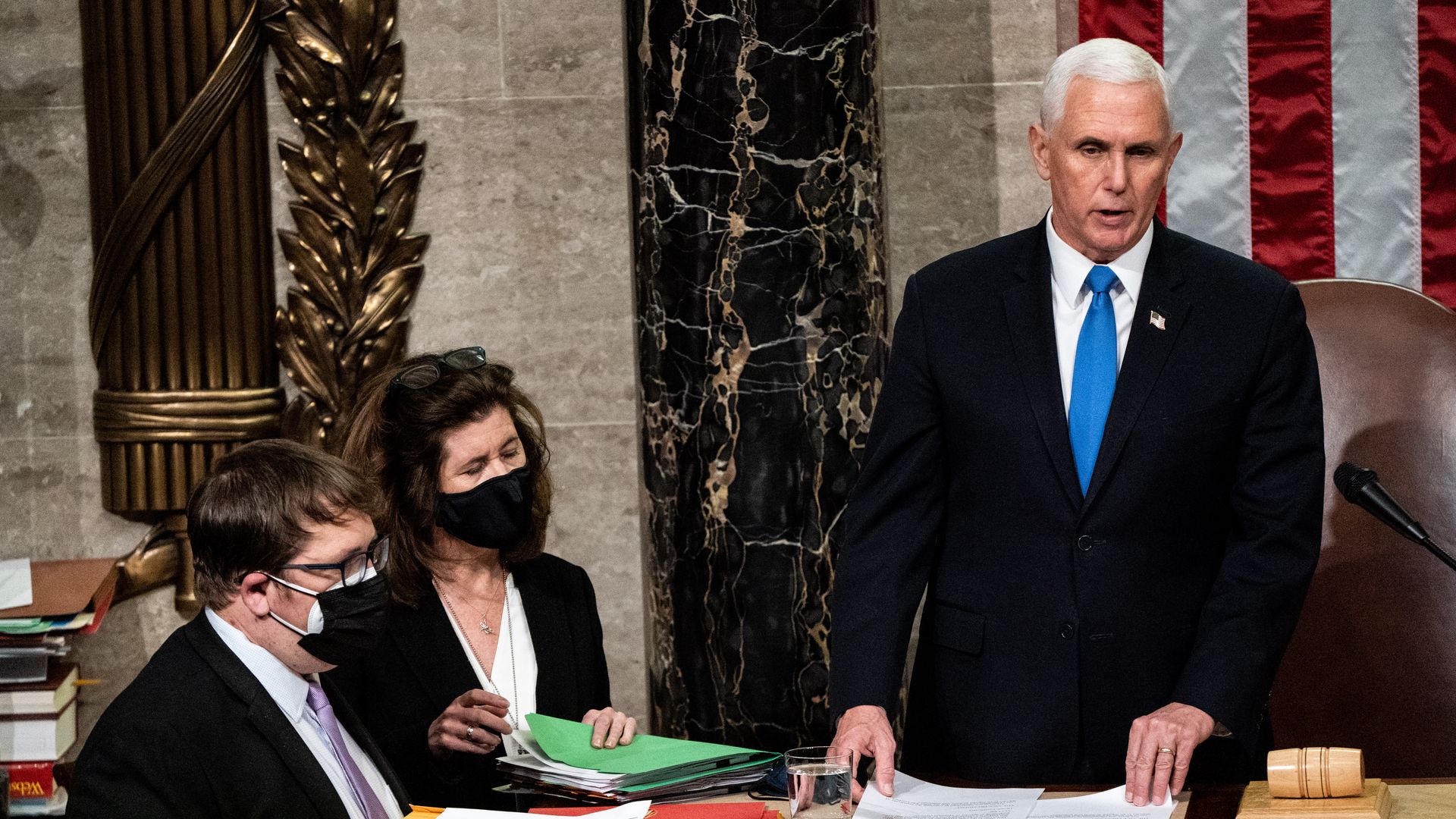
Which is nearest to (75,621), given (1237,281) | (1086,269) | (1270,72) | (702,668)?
(702,668)

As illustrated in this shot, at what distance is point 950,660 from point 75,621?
2.07 m

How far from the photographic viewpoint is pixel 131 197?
3816 mm

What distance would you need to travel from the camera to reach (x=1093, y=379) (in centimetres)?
234

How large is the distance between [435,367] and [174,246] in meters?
1.43

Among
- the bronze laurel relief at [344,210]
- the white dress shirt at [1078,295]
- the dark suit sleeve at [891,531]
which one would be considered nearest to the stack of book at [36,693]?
the bronze laurel relief at [344,210]

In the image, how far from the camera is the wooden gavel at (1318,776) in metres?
1.88

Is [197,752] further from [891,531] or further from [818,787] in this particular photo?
[891,531]

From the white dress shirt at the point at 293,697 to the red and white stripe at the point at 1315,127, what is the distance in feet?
8.50

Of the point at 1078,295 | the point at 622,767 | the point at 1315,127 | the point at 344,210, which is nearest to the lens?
the point at 622,767

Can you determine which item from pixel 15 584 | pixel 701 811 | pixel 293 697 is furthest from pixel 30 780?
pixel 701 811

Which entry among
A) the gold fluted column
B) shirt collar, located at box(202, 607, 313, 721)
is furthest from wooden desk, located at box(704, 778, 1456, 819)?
the gold fluted column

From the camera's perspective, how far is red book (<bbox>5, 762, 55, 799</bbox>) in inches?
133

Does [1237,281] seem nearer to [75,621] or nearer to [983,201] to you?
[983,201]

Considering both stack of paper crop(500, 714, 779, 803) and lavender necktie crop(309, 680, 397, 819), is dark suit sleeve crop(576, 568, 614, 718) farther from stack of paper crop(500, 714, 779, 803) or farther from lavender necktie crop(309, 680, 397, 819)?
lavender necktie crop(309, 680, 397, 819)
